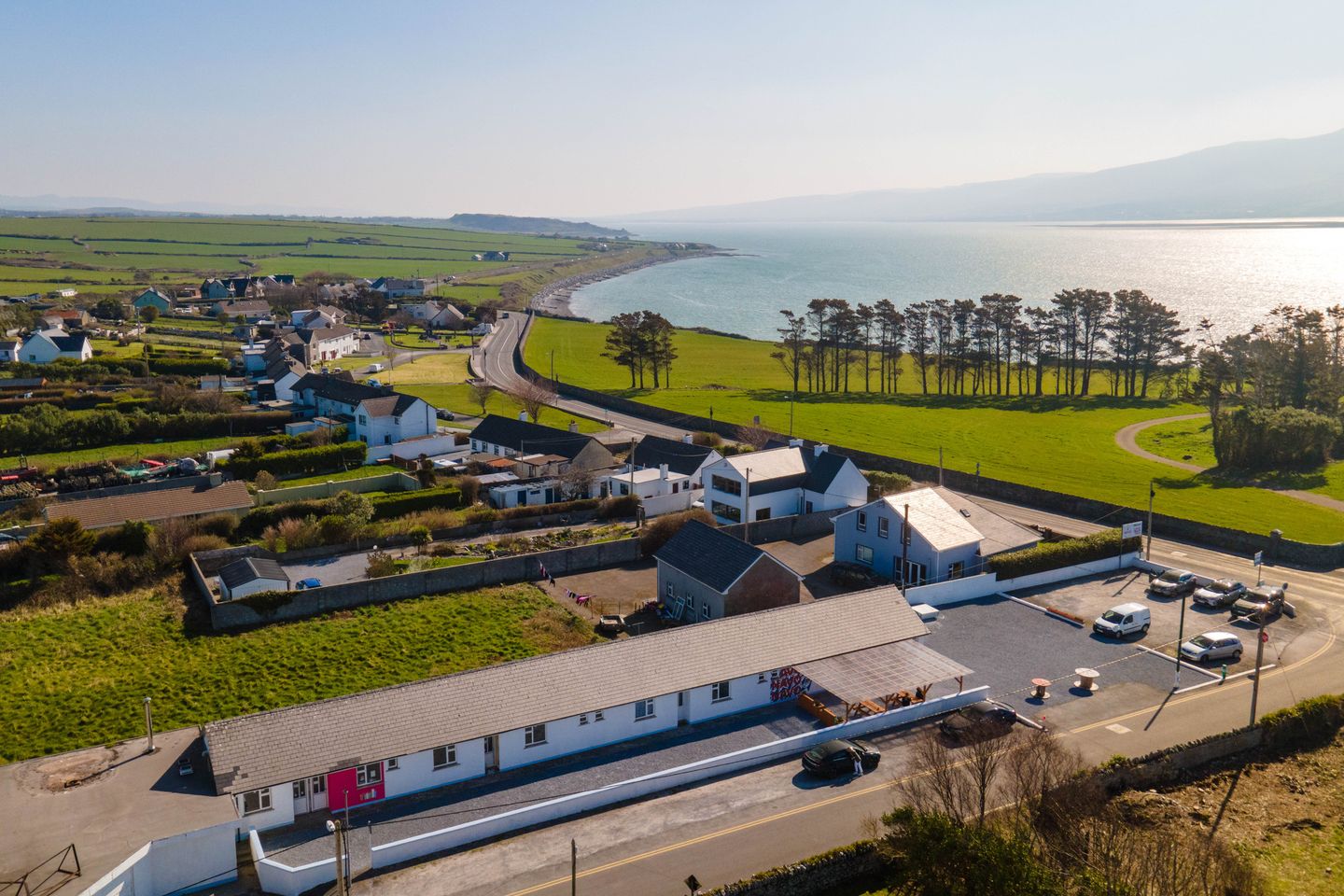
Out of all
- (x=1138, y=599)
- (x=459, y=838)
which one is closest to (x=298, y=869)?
(x=459, y=838)

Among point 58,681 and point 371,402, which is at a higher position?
point 371,402

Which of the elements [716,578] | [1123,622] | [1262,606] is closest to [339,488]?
[716,578]

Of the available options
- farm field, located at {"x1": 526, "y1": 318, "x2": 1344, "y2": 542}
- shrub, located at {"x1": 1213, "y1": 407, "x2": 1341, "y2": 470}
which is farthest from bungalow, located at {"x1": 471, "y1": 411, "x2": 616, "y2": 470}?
shrub, located at {"x1": 1213, "y1": 407, "x2": 1341, "y2": 470}

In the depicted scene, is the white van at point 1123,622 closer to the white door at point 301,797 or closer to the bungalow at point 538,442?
the white door at point 301,797

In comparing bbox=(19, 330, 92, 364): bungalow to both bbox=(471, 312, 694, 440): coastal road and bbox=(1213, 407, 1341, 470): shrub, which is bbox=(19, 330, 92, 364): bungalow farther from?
bbox=(1213, 407, 1341, 470): shrub

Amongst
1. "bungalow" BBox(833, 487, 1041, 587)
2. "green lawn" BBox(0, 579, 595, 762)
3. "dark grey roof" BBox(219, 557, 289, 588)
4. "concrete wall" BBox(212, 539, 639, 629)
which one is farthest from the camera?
"bungalow" BBox(833, 487, 1041, 587)

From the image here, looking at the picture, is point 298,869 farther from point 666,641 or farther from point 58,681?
point 58,681
